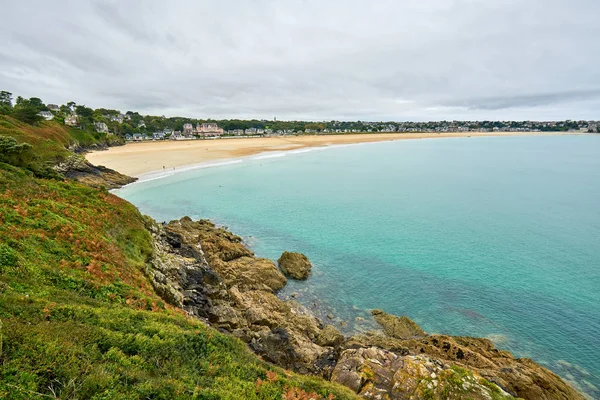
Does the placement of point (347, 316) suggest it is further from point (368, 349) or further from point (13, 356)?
point (13, 356)

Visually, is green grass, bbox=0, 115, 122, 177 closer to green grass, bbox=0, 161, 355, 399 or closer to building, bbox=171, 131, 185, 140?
green grass, bbox=0, 161, 355, 399

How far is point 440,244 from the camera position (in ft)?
95.0

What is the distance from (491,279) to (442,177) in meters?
45.5

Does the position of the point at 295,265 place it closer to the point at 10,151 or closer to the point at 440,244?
the point at 440,244

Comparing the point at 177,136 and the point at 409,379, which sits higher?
the point at 177,136

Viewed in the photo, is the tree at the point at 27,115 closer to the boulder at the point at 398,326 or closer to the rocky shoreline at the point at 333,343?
the rocky shoreline at the point at 333,343

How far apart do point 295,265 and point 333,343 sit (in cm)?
855

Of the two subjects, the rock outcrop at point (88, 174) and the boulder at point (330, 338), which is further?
the rock outcrop at point (88, 174)

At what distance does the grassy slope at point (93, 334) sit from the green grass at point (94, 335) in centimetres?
3

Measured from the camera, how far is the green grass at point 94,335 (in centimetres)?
645

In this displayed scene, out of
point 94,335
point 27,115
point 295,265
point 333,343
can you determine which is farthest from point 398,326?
point 27,115

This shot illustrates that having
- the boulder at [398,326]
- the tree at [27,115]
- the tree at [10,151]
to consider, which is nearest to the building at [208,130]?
the tree at [27,115]

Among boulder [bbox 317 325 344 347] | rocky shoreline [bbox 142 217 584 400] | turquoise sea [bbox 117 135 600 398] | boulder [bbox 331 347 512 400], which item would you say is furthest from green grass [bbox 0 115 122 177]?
boulder [bbox 331 347 512 400]

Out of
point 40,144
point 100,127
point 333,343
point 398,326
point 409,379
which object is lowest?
point 398,326
